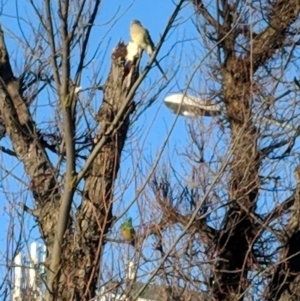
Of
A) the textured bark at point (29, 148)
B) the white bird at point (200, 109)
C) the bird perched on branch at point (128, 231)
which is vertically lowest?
the bird perched on branch at point (128, 231)

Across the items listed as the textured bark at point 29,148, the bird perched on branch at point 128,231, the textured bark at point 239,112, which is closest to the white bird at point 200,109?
the textured bark at point 239,112

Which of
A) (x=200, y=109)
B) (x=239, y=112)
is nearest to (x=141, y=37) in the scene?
(x=200, y=109)

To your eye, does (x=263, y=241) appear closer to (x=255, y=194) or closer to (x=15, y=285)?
(x=255, y=194)

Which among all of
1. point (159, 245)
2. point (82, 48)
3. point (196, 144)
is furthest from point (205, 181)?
point (82, 48)

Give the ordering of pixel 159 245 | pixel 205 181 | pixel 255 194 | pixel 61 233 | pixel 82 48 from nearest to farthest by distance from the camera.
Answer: pixel 82 48 < pixel 61 233 < pixel 159 245 < pixel 205 181 < pixel 255 194

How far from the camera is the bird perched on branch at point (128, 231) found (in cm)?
730

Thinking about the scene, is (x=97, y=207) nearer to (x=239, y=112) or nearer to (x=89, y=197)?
(x=89, y=197)

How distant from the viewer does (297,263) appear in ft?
36.3

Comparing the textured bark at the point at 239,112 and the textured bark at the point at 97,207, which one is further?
the textured bark at the point at 239,112

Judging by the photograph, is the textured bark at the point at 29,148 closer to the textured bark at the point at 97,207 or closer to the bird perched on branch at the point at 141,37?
the textured bark at the point at 97,207

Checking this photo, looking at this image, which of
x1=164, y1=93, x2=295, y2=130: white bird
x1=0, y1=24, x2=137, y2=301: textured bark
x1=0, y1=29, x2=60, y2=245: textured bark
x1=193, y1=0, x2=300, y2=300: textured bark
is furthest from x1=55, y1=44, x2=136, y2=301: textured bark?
x1=193, y1=0, x2=300, y2=300: textured bark

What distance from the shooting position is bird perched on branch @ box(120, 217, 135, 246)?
7.30 metres

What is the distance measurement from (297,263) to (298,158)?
3.34 ft

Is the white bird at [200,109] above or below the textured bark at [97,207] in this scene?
above
